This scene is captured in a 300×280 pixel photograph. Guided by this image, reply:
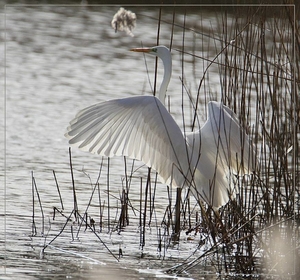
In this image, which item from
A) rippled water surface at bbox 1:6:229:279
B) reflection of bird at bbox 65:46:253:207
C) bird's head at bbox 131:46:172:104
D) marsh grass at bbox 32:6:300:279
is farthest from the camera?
bird's head at bbox 131:46:172:104

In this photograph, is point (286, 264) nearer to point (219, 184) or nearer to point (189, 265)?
point (189, 265)

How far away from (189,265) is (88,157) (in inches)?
98.8

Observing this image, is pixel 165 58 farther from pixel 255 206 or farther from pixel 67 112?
pixel 67 112

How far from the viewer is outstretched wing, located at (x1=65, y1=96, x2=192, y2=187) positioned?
3840 millimetres

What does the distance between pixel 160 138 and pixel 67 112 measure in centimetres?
367

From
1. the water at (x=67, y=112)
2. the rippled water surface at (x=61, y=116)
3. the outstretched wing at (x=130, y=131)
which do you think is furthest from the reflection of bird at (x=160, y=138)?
the rippled water surface at (x=61, y=116)

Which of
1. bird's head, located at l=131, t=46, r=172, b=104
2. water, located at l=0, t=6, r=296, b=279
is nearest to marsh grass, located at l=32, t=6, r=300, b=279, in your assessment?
water, located at l=0, t=6, r=296, b=279

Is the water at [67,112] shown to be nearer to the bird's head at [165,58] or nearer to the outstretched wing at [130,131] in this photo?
the bird's head at [165,58]

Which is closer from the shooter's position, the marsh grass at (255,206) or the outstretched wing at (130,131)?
the marsh grass at (255,206)

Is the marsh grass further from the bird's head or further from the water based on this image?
the bird's head

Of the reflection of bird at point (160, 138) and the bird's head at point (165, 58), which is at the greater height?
the bird's head at point (165, 58)

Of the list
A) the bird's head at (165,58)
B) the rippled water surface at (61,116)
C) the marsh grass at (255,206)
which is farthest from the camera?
the bird's head at (165,58)

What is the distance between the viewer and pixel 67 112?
297 inches

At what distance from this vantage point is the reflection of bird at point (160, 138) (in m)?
3.85
